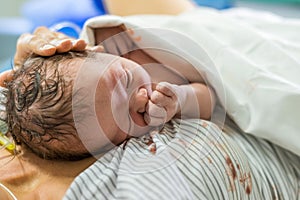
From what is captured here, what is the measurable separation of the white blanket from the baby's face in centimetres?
13

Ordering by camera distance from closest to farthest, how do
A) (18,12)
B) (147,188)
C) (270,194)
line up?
(147,188), (270,194), (18,12)

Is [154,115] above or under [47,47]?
under

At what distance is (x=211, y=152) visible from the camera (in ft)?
2.04

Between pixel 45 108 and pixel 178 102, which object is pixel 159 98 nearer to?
pixel 178 102

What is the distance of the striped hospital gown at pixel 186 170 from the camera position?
0.55 m

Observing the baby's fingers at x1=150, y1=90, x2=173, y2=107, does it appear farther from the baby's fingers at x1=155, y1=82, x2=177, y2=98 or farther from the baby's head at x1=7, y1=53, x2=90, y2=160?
the baby's head at x1=7, y1=53, x2=90, y2=160

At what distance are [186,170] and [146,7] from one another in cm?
68

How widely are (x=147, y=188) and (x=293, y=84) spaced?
13.8 inches

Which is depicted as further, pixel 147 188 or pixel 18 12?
pixel 18 12

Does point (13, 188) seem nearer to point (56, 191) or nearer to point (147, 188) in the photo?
point (56, 191)

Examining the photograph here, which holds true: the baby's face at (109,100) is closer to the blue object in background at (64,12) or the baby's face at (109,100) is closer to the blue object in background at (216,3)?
the blue object in background at (64,12)

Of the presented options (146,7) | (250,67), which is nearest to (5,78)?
(250,67)

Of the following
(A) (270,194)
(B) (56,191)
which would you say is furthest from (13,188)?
(A) (270,194)

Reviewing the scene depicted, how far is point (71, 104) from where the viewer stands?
0.57 metres
